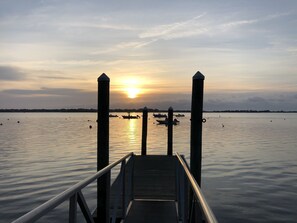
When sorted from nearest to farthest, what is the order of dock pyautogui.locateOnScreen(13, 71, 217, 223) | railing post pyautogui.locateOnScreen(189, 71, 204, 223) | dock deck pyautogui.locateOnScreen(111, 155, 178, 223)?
dock pyautogui.locateOnScreen(13, 71, 217, 223)
railing post pyautogui.locateOnScreen(189, 71, 204, 223)
dock deck pyautogui.locateOnScreen(111, 155, 178, 223)

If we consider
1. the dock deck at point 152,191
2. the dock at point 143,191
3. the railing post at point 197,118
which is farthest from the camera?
the dock deck at point 152,191

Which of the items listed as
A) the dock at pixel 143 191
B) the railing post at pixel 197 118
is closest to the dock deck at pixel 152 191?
the dock at pixel 143 191

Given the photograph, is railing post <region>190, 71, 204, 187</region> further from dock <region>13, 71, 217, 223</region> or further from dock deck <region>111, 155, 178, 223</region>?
dock deck <region>111, 155, 178, 223</region>

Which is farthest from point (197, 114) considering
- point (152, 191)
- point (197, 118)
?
point (152, 191)

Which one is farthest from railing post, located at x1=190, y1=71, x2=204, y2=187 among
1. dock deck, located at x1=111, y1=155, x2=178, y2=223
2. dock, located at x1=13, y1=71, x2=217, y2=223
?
dock deck, located at x1=111, y1=155, x2=178, y2=223

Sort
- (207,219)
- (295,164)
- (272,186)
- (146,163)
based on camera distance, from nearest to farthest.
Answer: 1. (207,219)
2. (146,163)
3. (272,186)
4. (295,164)

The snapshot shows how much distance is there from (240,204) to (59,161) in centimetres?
1559

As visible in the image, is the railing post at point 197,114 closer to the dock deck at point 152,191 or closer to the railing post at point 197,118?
the railing post at point 197,118

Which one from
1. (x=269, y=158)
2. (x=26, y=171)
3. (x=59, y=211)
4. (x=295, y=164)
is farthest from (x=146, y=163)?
(x=269, y=158)

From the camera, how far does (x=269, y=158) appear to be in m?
28.5

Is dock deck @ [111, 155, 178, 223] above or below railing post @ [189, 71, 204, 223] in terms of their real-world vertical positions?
below

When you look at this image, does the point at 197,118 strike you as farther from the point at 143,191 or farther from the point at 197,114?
the point at 143,191

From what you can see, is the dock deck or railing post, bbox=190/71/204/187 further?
the dock deck

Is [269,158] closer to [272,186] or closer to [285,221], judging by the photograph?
[272,186]
